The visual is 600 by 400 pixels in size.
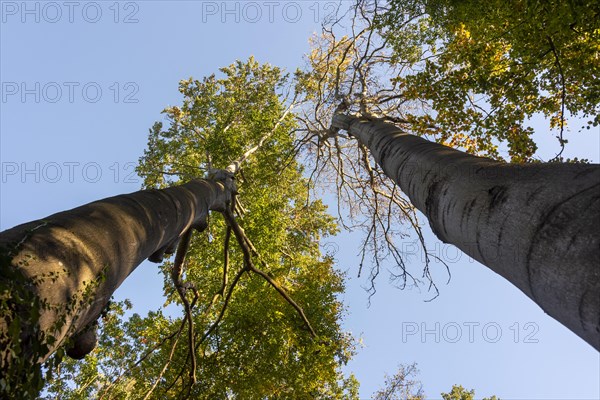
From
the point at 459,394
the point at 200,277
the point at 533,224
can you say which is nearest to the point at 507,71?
the point at 533,224

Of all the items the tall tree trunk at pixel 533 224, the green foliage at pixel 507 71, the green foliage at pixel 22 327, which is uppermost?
the green foliage at pixel 507 71

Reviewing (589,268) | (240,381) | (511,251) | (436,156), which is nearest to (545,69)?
(436,156)

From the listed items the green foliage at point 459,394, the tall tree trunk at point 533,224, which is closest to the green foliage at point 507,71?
the tall tree trunk at point 533,224

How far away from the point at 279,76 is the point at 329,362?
31.4ft

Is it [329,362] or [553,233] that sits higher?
[329,362]

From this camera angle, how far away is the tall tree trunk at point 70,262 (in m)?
1.58

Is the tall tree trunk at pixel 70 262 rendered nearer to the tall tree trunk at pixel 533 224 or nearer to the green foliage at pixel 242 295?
the tall tree trunk at pixel 533 224

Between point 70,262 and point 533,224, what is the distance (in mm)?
2226

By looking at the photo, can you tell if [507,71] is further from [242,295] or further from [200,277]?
[200,277]

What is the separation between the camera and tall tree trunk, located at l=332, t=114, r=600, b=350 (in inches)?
45.6

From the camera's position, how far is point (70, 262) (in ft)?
6.31

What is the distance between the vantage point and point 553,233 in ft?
4.27

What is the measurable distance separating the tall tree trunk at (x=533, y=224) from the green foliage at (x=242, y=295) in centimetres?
466

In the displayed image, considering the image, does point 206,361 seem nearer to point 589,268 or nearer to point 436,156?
point 436,156
